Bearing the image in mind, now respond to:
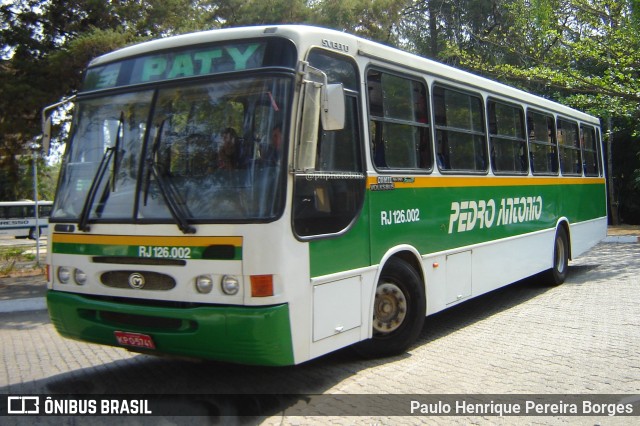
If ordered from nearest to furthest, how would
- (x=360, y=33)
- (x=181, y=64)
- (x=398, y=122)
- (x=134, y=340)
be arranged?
1. (x=134, y=340)
2. (x=181, y=64)
3. (x=398, y=122)
4. (x=360, y=33)

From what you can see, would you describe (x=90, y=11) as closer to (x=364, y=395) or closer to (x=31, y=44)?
(x=31, y=44)

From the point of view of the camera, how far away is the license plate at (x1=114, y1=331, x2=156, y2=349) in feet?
16.0

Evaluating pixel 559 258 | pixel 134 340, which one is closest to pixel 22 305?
pixel 134 340

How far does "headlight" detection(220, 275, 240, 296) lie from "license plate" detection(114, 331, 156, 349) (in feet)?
2.59

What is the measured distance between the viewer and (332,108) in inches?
192

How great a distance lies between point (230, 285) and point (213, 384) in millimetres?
1443

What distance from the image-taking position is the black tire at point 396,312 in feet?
20.1

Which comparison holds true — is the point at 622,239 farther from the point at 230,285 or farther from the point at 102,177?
the point at 102,177

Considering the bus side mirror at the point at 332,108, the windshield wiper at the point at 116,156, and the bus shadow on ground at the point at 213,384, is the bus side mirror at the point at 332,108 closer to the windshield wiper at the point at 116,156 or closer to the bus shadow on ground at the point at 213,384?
the windshield wiper at the point at 116,156

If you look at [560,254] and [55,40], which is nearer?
[560,254]

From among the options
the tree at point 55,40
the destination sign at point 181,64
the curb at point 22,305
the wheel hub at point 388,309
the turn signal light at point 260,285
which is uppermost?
the tree at point 55,40

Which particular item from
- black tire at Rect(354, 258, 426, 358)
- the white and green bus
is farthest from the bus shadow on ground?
the white and green bus

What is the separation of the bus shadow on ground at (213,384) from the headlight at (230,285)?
0.95m

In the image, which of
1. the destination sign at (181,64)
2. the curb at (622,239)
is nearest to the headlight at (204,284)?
the destination sign at (181,64)
